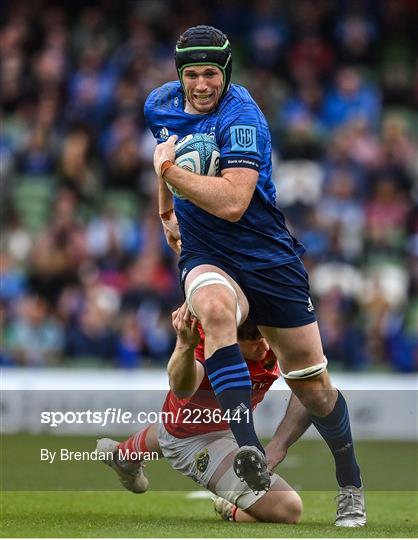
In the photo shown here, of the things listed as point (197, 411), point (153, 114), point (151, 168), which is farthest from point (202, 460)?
point (151, 168)

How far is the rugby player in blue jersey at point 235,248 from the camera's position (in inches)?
237

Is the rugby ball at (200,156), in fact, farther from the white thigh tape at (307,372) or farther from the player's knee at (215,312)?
the white thigh tape at (307,372)

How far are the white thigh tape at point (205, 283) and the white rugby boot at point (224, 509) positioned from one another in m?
1.18

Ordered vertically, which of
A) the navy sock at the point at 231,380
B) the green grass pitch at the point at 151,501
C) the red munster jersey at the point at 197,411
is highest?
the navy sock at the point at 231,380

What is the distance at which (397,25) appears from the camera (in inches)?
682

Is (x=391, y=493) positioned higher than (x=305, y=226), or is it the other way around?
(x=391, y=493)

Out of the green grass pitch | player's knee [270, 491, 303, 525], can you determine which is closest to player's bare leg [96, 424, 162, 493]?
the green grass pitch

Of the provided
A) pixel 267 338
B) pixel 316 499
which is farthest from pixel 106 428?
pixel 316 499

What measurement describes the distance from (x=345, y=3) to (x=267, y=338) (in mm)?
11513

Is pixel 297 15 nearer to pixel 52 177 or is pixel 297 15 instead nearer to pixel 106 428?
pixel 52 177

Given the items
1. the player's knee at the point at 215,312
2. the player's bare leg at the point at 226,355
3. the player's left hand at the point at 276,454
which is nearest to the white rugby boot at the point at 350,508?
the player's left hand at the point at 276,454

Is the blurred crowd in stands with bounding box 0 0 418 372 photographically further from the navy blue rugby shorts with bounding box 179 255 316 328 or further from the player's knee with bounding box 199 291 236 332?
the player's knee with bounding box 199 291 236 332

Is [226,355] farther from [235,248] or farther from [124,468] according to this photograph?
[124,468]

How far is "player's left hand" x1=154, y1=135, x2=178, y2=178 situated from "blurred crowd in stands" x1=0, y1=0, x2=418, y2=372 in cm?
679
